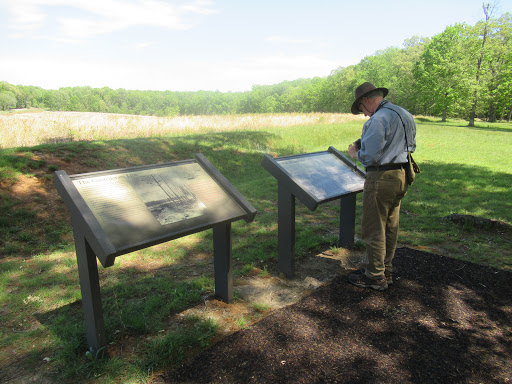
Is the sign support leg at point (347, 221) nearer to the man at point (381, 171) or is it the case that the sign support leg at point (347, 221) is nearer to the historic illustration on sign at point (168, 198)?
the man at point (381, 171)

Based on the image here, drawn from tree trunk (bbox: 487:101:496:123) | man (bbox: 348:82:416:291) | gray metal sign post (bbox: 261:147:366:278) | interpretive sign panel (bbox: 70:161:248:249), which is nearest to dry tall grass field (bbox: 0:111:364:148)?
interpretive sign panel (bbox: 70:161:248:249)

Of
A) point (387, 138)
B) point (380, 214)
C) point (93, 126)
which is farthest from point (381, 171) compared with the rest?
point (93, 126)

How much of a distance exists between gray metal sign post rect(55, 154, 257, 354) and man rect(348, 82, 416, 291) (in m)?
1.28

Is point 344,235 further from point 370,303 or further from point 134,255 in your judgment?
point 134,255

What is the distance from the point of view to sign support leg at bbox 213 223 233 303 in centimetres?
340

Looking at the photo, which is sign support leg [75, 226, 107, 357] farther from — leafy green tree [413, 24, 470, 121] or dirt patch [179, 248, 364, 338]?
leafy green tree [413, 24, 470, 121]

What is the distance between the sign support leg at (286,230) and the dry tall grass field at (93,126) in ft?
27.6

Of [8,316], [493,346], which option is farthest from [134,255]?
[493,346]

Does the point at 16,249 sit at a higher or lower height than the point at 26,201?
lower

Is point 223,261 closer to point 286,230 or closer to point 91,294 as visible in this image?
point 286,230

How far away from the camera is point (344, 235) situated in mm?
5070

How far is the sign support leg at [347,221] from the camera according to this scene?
493 centimetres

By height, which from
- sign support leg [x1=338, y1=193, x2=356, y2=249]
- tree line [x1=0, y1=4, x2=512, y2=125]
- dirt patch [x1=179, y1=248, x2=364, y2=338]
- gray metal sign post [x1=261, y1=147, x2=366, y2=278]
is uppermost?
tree line [x1=0, y1=4, x2=512, y2=125]

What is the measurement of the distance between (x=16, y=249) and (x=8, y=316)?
2.59 m
